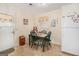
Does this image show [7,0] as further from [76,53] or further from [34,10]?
[76,53]

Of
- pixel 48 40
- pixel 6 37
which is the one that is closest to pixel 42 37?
pixel 48 40

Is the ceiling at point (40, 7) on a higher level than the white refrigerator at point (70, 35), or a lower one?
higher

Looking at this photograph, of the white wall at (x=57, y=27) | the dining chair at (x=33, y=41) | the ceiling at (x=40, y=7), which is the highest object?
the ceiling at (x=40, y=7)

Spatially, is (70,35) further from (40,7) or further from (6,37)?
(6,37)

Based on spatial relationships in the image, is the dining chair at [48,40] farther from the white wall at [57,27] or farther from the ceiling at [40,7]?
the ceiling at [40,7]

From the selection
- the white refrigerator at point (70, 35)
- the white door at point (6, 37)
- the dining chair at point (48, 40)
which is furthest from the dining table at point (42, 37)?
the white door at point (6, 37)

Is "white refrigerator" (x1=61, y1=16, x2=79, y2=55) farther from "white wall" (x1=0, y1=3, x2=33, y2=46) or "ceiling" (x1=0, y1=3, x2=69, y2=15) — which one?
"white wall" (x1=0, y1=3, x2=33, y2=46)

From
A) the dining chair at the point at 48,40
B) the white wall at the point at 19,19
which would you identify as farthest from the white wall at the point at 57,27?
the white wall at the point at 19,19

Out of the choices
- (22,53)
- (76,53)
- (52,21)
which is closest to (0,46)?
(22,53)

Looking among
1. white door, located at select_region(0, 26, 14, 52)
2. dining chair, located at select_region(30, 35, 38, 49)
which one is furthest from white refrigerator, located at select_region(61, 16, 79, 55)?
white door, located at select_region(0, 26, 14, 52)

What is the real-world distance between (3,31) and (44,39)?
2.29ft

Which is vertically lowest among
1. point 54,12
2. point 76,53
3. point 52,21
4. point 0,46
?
point 76,53

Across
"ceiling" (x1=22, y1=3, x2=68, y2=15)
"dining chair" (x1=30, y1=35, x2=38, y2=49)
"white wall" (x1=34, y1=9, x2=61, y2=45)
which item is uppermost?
"ceiling" (x1=22, y1=3, x2=68, y2=15)

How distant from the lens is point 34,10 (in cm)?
183
